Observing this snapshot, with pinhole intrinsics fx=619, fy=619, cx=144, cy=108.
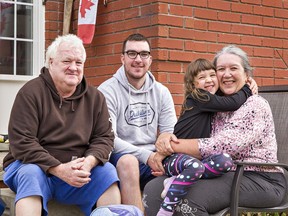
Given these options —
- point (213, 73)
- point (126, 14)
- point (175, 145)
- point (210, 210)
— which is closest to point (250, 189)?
point (210, 210)

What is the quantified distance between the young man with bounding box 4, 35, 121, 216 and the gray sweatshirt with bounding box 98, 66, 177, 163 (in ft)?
0.97

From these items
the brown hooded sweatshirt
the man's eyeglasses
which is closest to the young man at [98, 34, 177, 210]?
the man's eyeglasses

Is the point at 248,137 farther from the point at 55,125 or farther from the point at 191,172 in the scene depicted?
the point at 55,125

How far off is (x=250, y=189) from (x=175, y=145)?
1.81 ft

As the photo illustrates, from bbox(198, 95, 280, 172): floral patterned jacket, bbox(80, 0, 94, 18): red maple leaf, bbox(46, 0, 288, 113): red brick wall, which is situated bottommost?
bbox(198, 95, 280, 172): floral patterned jacket

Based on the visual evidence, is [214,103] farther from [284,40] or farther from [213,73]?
[284,40]

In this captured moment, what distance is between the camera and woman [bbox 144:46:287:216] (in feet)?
12.3

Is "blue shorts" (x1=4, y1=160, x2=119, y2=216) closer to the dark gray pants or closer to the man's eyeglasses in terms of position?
the dark gray pants

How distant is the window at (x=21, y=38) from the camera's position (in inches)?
246

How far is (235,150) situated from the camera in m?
3.87

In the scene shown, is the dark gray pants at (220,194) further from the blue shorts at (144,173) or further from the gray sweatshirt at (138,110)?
the gray sweatshirt at (138,110)

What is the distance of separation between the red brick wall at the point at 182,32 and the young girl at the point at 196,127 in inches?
53.4

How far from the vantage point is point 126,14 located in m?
5.77

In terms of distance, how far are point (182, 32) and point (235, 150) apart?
78.7 inches
